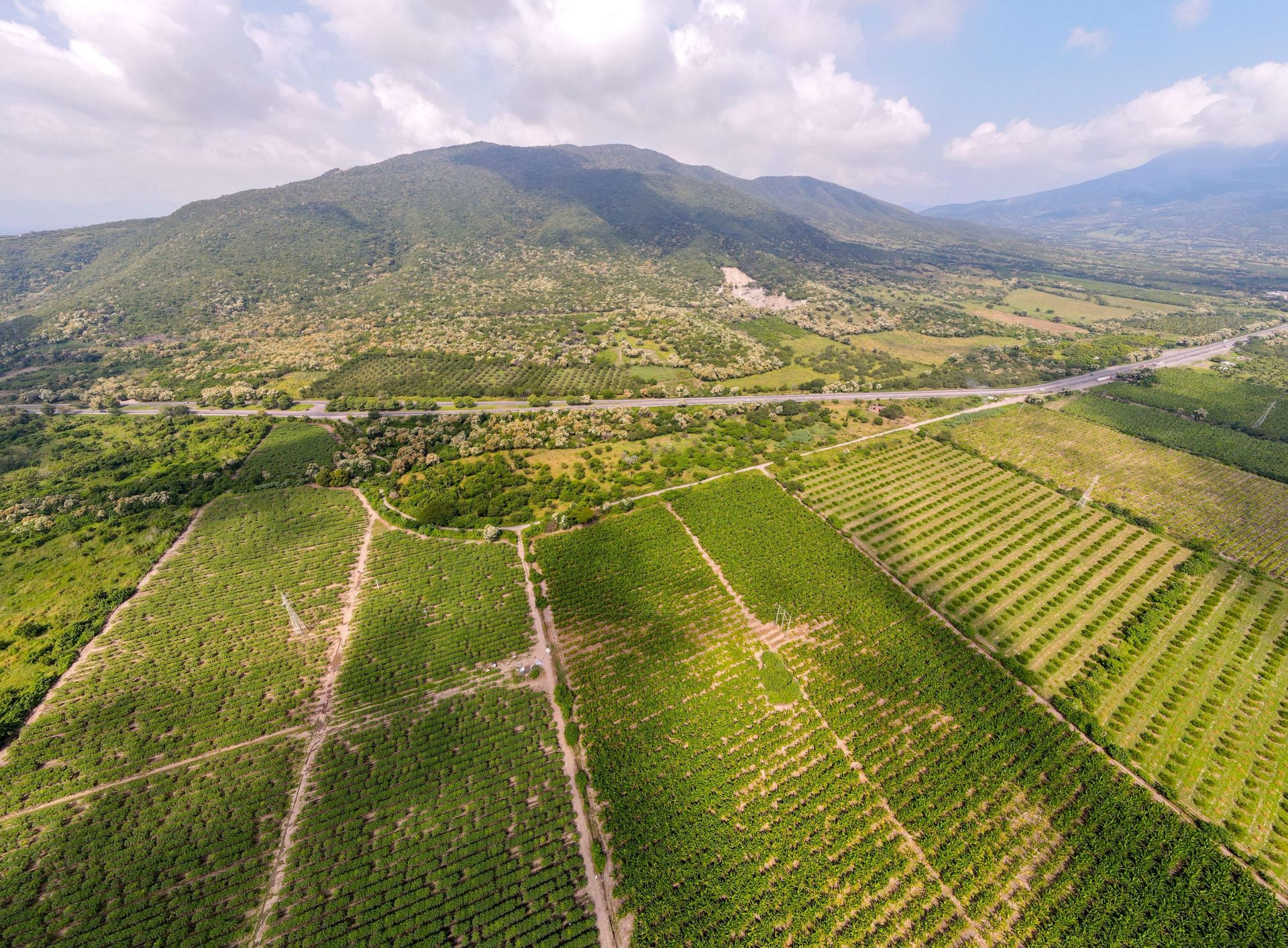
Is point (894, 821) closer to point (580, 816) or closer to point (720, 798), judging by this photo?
point (720, 798)

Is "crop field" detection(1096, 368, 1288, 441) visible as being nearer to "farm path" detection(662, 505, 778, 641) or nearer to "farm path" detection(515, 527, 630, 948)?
"farm path" detection(662, 505, 778, 641)

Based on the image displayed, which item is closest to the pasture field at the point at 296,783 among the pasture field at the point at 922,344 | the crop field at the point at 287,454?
the crop field at the point at 287,454

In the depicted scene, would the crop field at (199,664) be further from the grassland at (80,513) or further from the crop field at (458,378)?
the crop field at (458,378)

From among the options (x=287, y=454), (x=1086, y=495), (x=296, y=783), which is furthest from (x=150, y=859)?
(x=1086, y=495)

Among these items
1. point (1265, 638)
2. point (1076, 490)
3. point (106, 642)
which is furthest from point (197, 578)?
point (1076, 490)

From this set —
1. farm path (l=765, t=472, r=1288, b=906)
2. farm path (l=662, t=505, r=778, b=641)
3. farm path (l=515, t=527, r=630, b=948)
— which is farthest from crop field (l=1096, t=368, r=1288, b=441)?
farm path (l=515, t=527, r=630, b=948)
